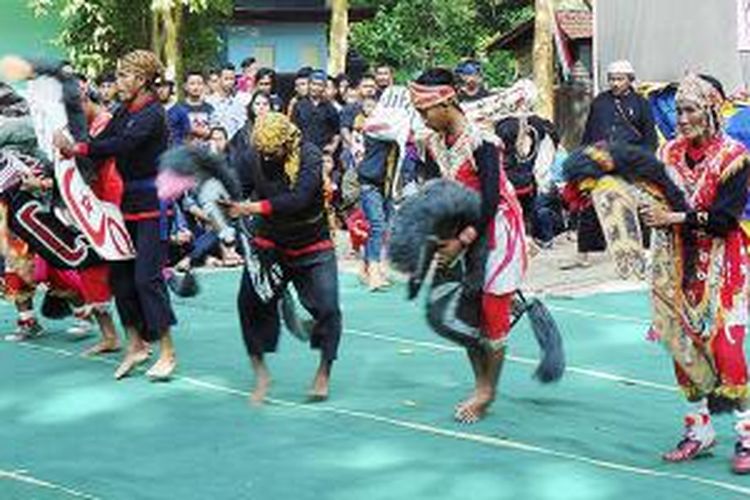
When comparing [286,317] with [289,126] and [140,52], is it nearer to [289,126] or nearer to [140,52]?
[289,126]

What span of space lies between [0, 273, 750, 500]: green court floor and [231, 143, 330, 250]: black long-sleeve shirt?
0.86 meters

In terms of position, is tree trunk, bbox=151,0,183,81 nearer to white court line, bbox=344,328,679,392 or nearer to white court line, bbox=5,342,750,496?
white court line, bbox=344,328,679,392

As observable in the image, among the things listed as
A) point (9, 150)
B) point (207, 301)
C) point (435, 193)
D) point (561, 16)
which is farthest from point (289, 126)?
point (561, 16)

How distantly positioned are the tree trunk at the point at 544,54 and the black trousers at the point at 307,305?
14594 mm

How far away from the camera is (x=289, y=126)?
7.93m

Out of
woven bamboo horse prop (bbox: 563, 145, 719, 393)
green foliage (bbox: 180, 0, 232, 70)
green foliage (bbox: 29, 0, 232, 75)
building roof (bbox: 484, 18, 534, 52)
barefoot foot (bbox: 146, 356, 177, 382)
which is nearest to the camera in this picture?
woven bamboo horse prop (bbox: 563, 145, 719, 393)

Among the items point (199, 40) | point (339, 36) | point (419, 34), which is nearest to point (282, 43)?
point (199, 40)

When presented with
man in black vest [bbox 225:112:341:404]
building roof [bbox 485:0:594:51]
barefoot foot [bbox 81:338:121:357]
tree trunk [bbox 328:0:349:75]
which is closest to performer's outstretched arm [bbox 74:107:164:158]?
man in black vest [bbox 225:112:341:404]

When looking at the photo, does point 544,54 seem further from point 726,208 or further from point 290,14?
point 726,208

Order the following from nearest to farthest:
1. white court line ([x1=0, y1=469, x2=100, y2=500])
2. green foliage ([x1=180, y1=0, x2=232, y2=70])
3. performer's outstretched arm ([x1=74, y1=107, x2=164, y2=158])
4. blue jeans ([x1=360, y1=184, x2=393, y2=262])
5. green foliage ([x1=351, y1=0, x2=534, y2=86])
Answer: 1. white court line ([x1=0, y1=469, x2=100, y2=500])
2. performer's outstretched arm ([x1=74, y1=107, x2=164, y2=158])
3. blue jeans ([x1=360, y1=184, x2=393, y2=262])
4. green foliage ([x1=180, y1=0, x2=232, y2=70])
5. green foliage ([x1=351, y1=0, x2=534, y2=86])

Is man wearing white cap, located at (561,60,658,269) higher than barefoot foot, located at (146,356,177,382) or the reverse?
higher

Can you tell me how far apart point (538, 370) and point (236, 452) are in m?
1.68

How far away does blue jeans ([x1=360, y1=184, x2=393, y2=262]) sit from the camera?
12414 mm

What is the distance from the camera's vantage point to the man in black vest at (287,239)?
25.9 ft
